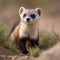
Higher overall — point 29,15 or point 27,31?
point 29,15

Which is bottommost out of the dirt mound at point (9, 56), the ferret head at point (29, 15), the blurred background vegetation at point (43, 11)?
the blurred background vegetation at point (43, 11)

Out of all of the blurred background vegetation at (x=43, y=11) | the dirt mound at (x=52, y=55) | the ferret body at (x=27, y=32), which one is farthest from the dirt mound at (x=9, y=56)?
the blurred background vegetation at (x=43, y=11)

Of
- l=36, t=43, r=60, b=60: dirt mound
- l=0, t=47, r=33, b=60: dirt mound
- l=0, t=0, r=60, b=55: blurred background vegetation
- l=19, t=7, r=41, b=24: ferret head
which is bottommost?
l=0, t=0, r=60, b=55: blurred background vegetation

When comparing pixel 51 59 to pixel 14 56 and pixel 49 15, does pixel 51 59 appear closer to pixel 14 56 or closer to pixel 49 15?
pixel 14 56

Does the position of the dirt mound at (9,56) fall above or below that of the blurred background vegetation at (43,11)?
above

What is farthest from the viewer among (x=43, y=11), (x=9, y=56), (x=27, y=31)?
(x=43, y=11)

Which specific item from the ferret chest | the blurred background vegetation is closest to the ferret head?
the ferret chest

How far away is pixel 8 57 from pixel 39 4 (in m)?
10.7

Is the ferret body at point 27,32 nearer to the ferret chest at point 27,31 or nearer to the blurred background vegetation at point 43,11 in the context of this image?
the ferret chest at point 27,31

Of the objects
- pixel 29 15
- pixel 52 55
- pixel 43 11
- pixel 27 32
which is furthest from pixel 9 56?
pixel 43 11

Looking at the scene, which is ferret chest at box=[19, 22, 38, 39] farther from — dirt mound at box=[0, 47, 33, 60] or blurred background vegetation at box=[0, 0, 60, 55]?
blurred background vegetation at box=[0, 0, 60, 55]

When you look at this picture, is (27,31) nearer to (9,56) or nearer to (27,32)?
(27,32)

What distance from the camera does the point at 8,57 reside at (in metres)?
9.38

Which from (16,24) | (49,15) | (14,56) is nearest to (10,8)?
(49,15)
